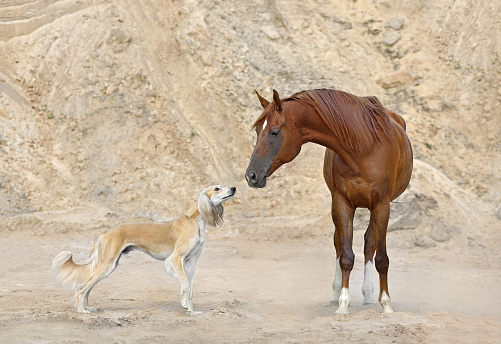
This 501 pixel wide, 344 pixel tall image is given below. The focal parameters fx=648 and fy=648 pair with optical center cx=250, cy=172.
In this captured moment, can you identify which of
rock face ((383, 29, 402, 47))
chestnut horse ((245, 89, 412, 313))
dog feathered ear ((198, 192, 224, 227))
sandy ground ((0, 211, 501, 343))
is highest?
rock face ((383, 29, 402, 47))

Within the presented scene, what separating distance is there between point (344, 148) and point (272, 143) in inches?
35.2

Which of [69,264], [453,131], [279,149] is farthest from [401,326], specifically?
[453,131]

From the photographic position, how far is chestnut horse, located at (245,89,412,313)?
23.8 ft

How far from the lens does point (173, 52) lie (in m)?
19.7

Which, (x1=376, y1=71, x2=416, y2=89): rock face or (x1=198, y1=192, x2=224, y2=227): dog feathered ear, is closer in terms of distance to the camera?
(x1=198, y1=192, x2=224, y2=227): dog feathered ear

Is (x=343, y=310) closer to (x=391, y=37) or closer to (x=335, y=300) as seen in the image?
(x=335, y=300)

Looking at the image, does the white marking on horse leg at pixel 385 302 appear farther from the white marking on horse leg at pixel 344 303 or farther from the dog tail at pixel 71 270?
the dog tail at pixel 71 270

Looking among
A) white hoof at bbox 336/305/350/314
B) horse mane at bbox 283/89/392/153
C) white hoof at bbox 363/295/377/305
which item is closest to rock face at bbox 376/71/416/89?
white hoof at bbox 363/295/377/305

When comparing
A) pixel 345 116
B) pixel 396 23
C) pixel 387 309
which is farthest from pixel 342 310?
pixel 396 23

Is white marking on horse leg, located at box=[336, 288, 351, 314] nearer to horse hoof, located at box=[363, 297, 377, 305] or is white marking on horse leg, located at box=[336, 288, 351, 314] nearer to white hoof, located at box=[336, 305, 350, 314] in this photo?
white hoof, located at box=[336, 305, 350, 314]

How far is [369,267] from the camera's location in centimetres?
856

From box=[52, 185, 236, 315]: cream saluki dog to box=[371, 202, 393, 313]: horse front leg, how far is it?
1759 mm

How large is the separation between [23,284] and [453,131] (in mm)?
13169

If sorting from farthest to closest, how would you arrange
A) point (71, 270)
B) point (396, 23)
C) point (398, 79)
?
1. point (396, 23)
2. point (398, 79)
3. point (71, 270)
